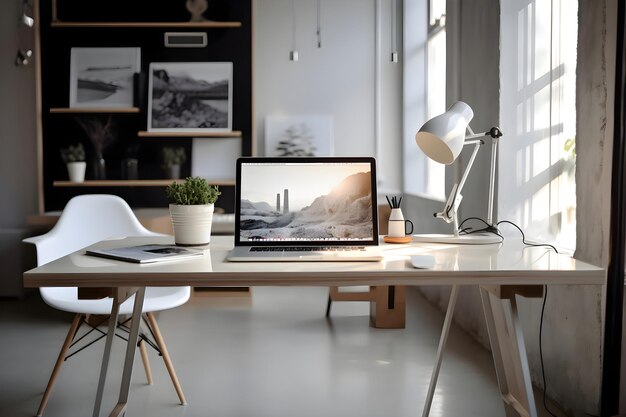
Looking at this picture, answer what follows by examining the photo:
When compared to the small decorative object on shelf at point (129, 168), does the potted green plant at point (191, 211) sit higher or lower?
lower

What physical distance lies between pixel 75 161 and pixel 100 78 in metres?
0.70

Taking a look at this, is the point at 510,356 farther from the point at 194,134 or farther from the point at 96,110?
the point at 96,110

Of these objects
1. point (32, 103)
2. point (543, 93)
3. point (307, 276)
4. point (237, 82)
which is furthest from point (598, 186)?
point (32, 103)

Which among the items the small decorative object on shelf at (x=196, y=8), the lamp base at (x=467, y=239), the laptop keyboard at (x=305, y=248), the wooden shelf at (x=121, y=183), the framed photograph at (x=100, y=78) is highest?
the small decorative object on shelf at (x=196, y=8)

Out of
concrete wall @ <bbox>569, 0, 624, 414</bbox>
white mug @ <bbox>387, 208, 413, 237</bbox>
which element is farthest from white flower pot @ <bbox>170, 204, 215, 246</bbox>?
concrete wall @ <bbox>569, 0, 624, 414</bbox>

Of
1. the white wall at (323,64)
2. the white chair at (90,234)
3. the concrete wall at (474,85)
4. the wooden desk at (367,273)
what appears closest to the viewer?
the wooden desk at (367,273)

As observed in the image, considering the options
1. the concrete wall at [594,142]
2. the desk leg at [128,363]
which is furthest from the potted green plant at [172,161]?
the concrete wall at [594,142]

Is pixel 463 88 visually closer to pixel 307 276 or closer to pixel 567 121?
pixel 567 121

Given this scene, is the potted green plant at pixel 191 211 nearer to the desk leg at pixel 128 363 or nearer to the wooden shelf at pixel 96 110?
the desk leg at pixel 128 363

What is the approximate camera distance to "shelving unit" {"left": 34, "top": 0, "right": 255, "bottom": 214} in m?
5.56

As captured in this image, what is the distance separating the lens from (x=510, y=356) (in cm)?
234

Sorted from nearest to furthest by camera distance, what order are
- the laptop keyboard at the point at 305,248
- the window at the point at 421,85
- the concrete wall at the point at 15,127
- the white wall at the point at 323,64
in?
the laptop keyboard at the point at 305,248
the window at the point at 421,85
the concrete wall at the point at 15,127
the white wall at the point at 323,64

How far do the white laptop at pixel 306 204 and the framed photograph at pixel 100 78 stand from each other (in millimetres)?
3526

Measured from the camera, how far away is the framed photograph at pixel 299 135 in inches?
240
